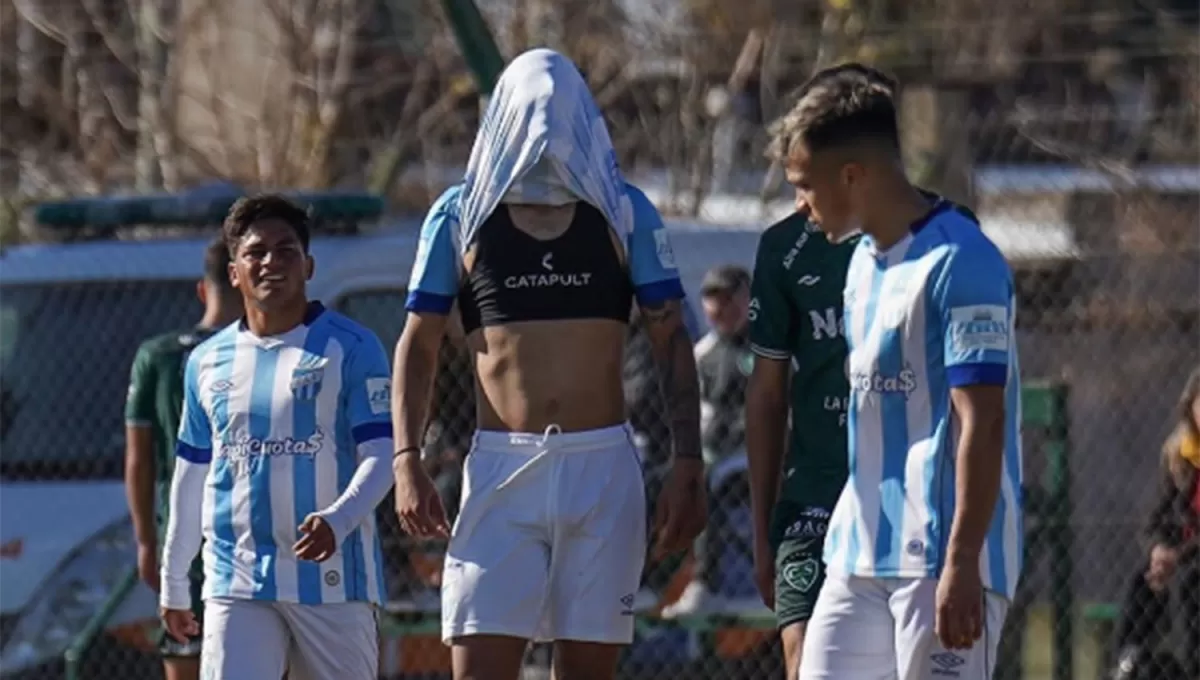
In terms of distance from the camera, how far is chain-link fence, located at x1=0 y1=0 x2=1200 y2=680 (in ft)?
31.9

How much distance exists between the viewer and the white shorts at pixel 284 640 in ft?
22.7

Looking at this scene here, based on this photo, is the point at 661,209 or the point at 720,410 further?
the point at 661,209

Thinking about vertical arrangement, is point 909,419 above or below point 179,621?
above

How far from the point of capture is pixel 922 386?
5.58 m

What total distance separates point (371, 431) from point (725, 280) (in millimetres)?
3194

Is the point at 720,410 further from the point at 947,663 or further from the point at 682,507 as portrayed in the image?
the point at 947,663

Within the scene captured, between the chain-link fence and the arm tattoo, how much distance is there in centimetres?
317

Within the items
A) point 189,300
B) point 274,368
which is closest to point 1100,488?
point 189,300

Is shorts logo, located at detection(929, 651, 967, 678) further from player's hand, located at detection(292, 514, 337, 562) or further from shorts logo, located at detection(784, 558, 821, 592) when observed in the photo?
player's hand, located at detection(292, 514, 337, 562)

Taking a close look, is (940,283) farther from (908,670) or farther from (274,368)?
(274,368)

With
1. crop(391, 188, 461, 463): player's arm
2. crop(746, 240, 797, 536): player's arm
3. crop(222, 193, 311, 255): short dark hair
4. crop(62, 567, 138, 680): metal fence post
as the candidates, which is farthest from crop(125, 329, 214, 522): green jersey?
crop(746, 240, 797, 536): player's arm

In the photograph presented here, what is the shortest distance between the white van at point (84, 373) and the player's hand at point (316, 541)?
313 centimetres

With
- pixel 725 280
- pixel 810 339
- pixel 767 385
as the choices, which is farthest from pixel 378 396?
pixel 725 280

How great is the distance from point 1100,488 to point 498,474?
7.67 metres
